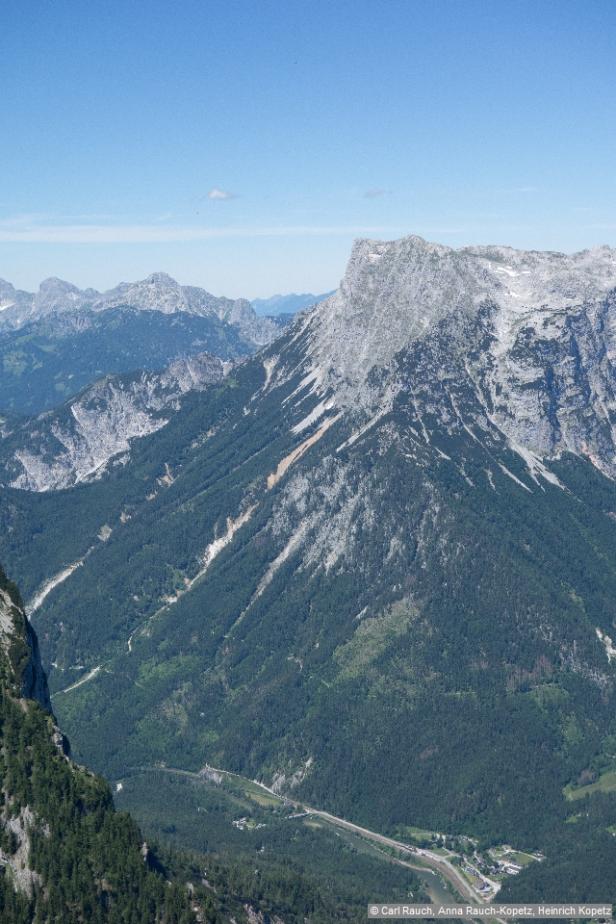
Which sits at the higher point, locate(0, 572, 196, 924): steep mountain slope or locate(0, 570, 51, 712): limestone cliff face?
locate(0, 570, 51, 712): limestone cliff face

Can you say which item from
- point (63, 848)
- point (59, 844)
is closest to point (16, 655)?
point (59, 844)

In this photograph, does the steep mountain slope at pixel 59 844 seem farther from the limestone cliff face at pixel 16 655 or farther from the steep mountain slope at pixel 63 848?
the limestone cliff face at pixel 16 655

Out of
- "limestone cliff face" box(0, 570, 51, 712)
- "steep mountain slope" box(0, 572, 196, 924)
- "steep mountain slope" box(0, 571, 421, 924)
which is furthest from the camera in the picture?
"limestone cliff face" box(0, 570, 51, 712)

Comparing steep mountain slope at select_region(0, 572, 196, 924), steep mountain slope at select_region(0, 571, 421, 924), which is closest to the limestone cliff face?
steep mountain slope at select_region(0, 571, 421, 924)

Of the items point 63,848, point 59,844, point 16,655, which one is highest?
point 16,655

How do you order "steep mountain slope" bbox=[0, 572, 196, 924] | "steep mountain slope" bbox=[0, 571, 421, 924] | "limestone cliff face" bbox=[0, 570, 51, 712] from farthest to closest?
"limestone cliff face" bbox=[0, 570, 51, 712]
"steep mountain slope" bbox=[0, 571, 421, 924]
"steep mountain slope" bbox=[0, 572, 196, 924]

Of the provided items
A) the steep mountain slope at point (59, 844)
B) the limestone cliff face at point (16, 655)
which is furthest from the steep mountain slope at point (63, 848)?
the limestone cliff face at point (16, 655)

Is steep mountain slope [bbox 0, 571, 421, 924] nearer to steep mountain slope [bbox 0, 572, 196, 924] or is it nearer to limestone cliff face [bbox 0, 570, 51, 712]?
steep mountain slope [bbox 0, 572, 196, 924]

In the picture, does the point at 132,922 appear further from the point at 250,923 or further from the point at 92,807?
the point at 250,923

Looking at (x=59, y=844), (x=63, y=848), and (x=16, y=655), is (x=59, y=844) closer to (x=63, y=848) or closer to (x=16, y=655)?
(x=63, y=848)

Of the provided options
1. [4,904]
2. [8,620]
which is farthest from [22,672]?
[4,904]
